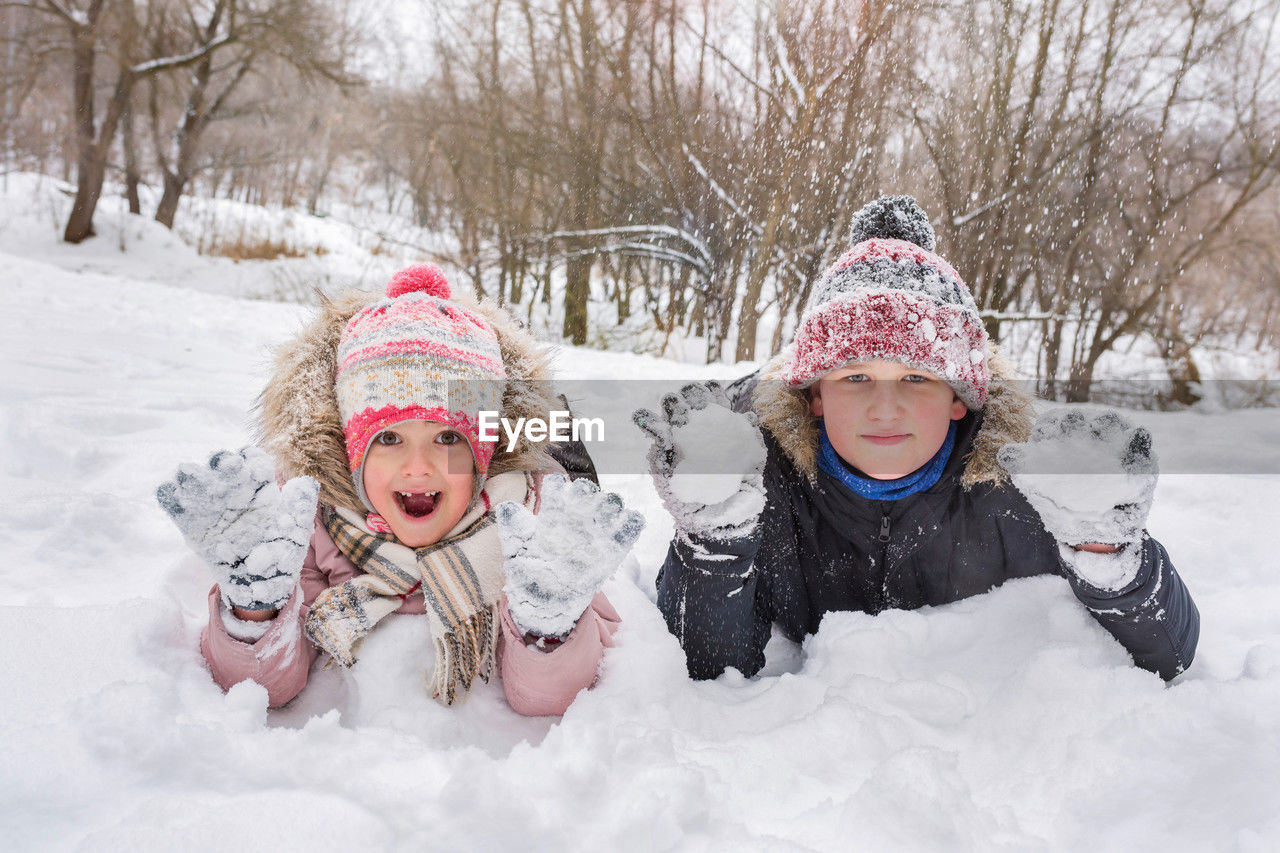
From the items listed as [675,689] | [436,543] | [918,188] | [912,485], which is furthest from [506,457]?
[918,188]

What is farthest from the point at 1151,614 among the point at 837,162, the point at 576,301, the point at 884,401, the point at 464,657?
the point at 576,301

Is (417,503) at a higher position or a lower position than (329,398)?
lower

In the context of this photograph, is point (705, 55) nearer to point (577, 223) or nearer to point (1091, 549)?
point (577, 223)

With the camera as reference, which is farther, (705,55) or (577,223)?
(577,223)

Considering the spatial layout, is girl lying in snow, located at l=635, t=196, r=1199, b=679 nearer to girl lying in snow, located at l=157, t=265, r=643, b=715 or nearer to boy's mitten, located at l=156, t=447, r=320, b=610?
girl lying in snow, located at l=157, t=265, r=643, b=715

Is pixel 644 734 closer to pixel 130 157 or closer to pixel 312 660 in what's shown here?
pixel 312 660

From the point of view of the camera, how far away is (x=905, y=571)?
156 centimetres

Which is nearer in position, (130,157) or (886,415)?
(886,415)

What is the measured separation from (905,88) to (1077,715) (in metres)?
4.60

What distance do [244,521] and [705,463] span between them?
0.72m

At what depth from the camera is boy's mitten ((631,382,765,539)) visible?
1191 mm

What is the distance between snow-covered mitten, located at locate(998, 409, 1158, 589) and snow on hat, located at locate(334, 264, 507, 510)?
1.04 metres

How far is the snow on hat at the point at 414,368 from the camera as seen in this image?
1.44 m

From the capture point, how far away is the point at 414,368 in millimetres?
1459
